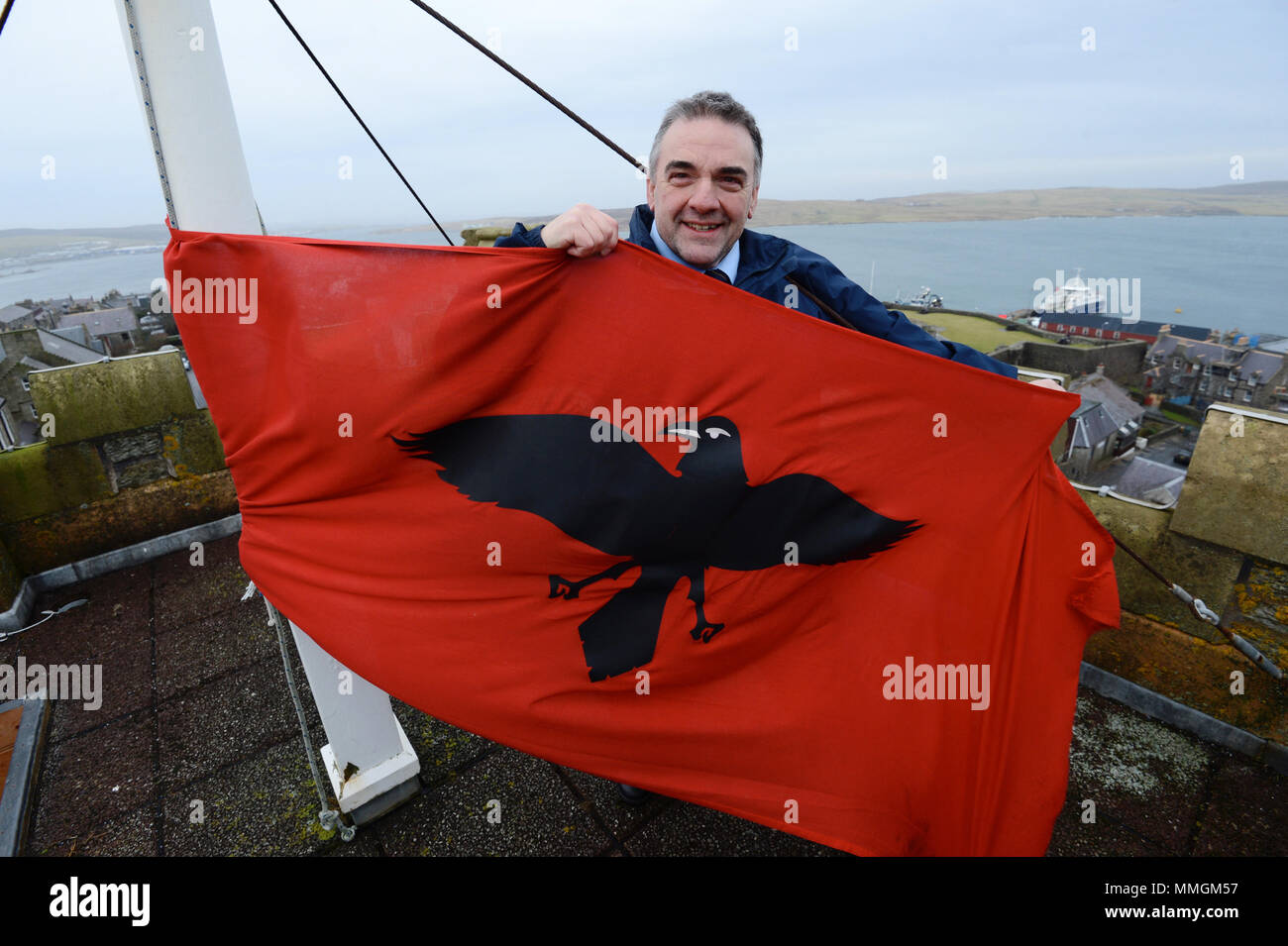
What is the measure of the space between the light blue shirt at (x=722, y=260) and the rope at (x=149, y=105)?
2396 mm

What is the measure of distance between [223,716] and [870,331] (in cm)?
603

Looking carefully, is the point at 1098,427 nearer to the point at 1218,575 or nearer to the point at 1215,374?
the point at 1218,575

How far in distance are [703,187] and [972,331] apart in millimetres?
52220

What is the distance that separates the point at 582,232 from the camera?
296 cm

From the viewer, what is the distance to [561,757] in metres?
3.36

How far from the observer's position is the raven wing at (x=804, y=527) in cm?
333

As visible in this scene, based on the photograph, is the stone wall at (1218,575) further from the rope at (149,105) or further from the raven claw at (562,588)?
the rope at (149,105)

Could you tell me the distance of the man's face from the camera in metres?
3.18

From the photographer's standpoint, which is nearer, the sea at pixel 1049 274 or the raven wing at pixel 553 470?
the raven wing at pixel 553 470
